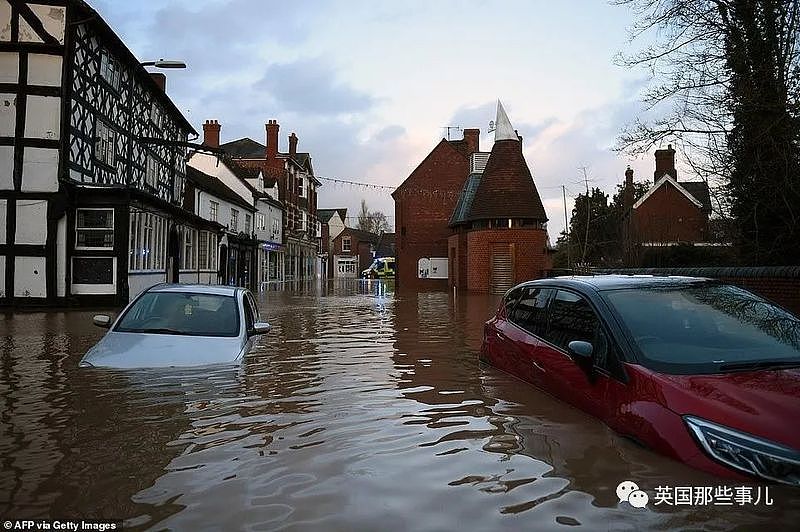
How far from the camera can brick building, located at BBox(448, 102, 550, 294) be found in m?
33.0

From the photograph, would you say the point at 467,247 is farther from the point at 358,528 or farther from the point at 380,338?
the point at 358,528

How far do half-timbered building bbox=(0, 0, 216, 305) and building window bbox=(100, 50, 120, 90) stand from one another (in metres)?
0.08

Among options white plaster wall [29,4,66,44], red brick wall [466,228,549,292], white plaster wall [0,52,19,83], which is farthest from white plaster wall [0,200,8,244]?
red brick wall [466,228,549,292]

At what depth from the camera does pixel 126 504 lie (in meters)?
3.63

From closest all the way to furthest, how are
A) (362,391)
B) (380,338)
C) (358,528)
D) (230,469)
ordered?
(358,528) → (230,469) → (362,391) → (380,338)

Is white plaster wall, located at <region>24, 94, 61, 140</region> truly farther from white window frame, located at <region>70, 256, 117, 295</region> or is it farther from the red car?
the red car

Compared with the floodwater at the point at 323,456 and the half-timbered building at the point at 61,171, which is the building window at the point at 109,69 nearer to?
the half-timbered building at the point at 61,171

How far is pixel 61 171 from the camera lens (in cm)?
1889

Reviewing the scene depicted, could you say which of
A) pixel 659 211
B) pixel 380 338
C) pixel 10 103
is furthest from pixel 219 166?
pixel 380 338

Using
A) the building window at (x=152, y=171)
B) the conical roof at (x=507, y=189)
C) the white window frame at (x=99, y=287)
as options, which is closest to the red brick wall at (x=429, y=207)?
the conical roof at (x=507, y=189)

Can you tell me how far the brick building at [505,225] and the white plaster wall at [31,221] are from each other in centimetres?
2097

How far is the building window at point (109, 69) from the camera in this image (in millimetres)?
21406

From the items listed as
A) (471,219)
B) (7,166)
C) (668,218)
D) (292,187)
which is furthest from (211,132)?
(668,218)

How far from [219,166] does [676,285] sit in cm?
4029
